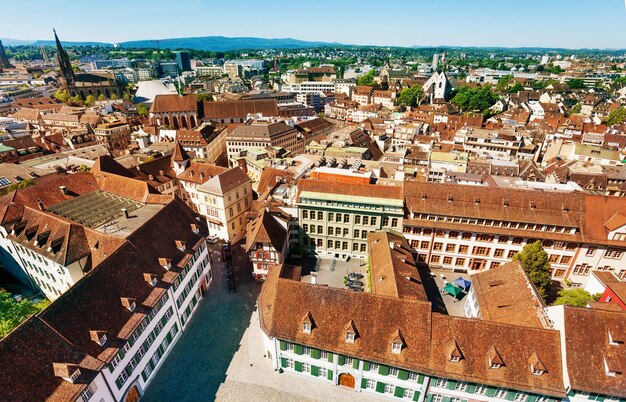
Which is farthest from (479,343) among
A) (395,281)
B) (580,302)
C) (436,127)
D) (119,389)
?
(436,127)

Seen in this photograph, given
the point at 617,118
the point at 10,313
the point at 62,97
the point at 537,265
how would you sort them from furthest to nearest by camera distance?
the point at 62,97, the point at 617,118, the point at 537,265, the point at 10,313

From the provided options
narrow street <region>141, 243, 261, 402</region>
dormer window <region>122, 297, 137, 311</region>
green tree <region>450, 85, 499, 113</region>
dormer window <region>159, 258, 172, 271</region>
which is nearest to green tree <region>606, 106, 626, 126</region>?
green tree <region>450, 85, 499, 113</region>

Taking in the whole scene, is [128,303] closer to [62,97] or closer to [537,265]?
[537,265]

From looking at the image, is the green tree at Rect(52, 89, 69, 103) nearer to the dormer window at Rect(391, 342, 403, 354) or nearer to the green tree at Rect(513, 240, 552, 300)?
the dormer window at Rect(391, 342, 403, 354)

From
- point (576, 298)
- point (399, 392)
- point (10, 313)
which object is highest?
point (10, 313)

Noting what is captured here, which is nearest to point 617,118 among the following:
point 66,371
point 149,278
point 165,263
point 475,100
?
point 475,100

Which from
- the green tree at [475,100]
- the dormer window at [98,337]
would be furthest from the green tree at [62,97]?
the green tree at [475,100]

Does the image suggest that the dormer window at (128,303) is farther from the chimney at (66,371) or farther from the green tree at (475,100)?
the green tree at (475,100)

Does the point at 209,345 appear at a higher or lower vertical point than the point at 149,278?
lower

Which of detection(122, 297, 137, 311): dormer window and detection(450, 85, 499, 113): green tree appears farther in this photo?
detection(450, 85, 499, 113): green tree
